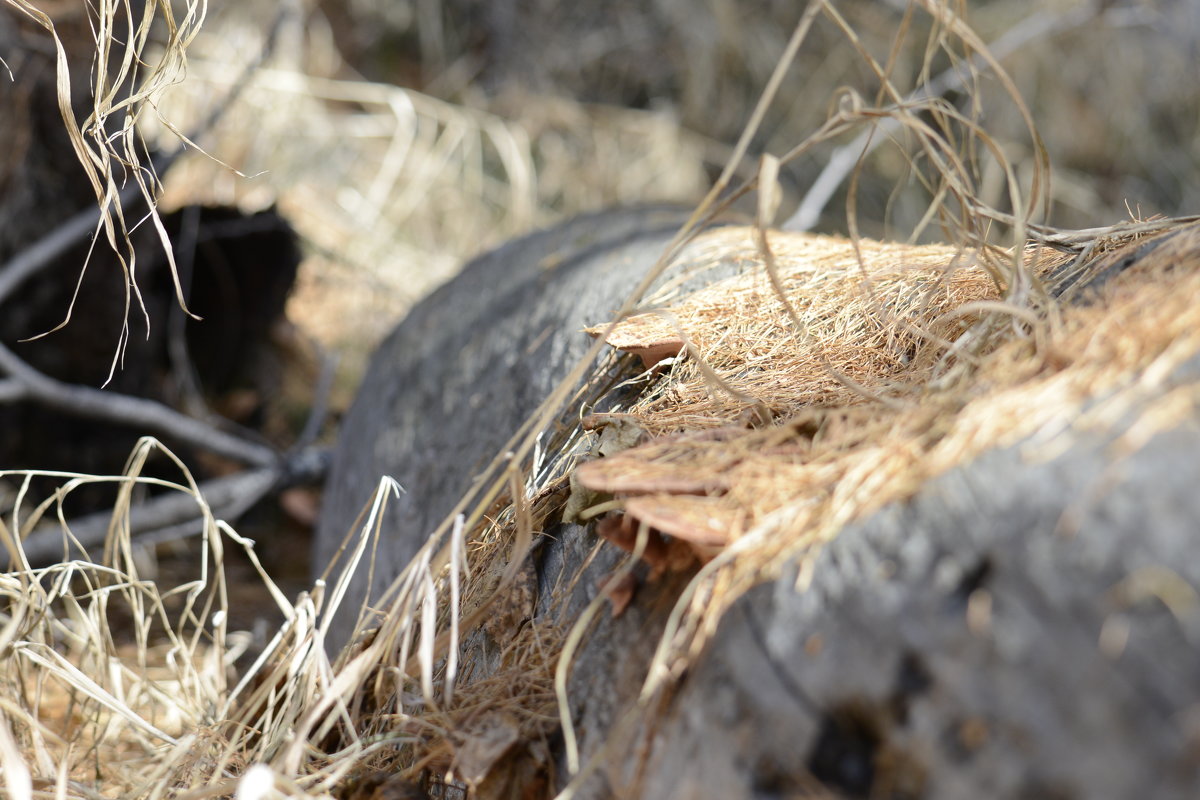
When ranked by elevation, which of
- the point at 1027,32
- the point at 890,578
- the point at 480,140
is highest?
the point at 1027,32

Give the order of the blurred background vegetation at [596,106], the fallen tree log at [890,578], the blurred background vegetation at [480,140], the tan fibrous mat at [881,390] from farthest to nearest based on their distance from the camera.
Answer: the blurred background vegetation at [596,106], the blurred background vegetation at [480,140], the tan fibrous mat at [881,390], the fallen tree log at [890,578]

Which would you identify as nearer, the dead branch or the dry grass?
the dry grass

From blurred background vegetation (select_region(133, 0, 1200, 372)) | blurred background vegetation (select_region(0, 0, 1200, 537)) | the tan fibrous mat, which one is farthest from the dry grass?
blurred background vegetation (select_region(133, 0, 1200, 372))

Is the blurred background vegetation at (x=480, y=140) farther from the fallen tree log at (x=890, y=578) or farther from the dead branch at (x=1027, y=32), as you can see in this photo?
the fallen tree log at (x=890, y=578)

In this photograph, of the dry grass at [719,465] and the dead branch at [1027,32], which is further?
the dead branch at [1027,32]

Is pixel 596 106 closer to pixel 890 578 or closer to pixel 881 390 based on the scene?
pixel 881 390

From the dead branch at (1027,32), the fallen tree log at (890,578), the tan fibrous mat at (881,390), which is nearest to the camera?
the fallen tree log at (890,578)

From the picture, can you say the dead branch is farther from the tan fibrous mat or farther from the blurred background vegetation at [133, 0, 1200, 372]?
the tan fibrous mat

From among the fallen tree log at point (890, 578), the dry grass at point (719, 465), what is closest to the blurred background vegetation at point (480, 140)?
the dry grass at point (719, 465)

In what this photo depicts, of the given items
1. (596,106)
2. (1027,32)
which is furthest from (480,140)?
(1027,32)

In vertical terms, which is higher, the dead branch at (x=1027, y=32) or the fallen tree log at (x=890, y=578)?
the dead branch at (x=1027, y=32)

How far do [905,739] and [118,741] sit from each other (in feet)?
4.04

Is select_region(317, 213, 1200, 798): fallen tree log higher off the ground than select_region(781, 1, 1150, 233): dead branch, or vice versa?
select_region(781, 1, 1150, 233): dead branch

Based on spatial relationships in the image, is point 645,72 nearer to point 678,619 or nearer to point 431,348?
point 431,348
